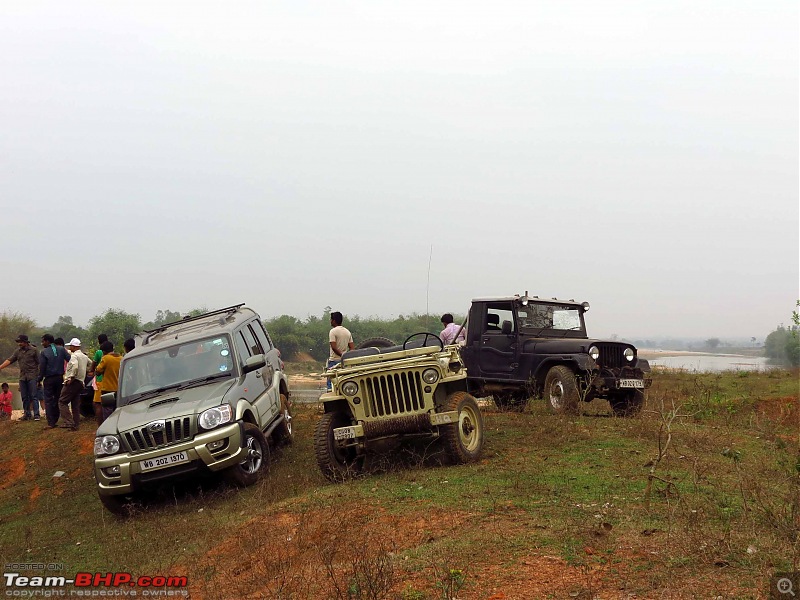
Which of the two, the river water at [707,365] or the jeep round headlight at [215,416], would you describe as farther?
the river water at [707,365]

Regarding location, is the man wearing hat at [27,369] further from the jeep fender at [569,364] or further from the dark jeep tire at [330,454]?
the jeep fender at [569,364]

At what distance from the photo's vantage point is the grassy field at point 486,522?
17.4 feet

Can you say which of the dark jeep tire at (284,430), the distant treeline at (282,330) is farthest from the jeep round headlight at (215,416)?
the distant treeline at (282,330)

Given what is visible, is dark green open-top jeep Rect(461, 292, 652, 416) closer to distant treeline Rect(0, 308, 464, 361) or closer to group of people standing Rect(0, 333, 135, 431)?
group of people standing Rect(0, 333, 135, 431)

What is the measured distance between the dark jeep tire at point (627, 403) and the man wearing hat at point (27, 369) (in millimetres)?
11895

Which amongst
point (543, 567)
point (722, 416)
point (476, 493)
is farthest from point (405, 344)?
point (722, 416)

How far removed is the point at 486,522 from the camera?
6.67 m

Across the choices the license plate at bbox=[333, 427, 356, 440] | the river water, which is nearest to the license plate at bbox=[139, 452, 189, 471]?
the license plate at bbox=[333, 427, 356, 440]

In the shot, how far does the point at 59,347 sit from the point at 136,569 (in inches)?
374

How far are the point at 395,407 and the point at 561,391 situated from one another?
4894 mm

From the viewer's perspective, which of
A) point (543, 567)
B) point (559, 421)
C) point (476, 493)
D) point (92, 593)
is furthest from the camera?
point (559, 421)

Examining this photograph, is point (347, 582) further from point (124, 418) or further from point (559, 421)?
point (559, 421)

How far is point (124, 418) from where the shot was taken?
9852 mm

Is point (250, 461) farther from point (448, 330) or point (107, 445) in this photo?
point (448, 330)
